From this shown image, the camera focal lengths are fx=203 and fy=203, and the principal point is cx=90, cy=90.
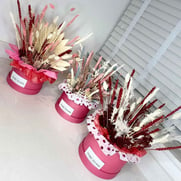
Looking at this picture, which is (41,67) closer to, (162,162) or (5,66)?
(5,66)

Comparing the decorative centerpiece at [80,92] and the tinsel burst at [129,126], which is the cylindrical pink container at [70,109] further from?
the tinsel burst at [129,126]

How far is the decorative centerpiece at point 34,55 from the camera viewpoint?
776 millimetres

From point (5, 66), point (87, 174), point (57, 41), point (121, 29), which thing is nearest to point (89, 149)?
point (87, 174)

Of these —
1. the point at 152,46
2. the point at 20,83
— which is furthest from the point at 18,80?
the point at 152,46

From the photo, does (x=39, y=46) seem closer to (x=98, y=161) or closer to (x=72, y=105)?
(x=72, y=105)

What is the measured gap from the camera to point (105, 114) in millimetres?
717

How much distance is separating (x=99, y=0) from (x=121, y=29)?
0.20m

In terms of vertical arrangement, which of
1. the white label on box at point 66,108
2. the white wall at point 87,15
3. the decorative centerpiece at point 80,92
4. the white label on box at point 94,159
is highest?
the white wall at point 87,15

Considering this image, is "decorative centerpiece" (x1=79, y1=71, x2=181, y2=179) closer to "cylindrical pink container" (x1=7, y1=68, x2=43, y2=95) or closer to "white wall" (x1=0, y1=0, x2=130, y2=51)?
"cylindrical pink container" (x1=7, y1=68, x2=43, y2=95)

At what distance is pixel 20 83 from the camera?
2.78 feet

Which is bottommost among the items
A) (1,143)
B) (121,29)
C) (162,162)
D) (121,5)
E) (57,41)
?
(1,143)

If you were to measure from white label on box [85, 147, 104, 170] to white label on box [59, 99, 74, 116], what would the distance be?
19 centimetres

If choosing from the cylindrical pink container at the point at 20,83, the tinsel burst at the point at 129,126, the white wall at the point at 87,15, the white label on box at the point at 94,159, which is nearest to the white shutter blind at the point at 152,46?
the white wall at the point at 87,15

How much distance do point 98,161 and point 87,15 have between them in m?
0.75
